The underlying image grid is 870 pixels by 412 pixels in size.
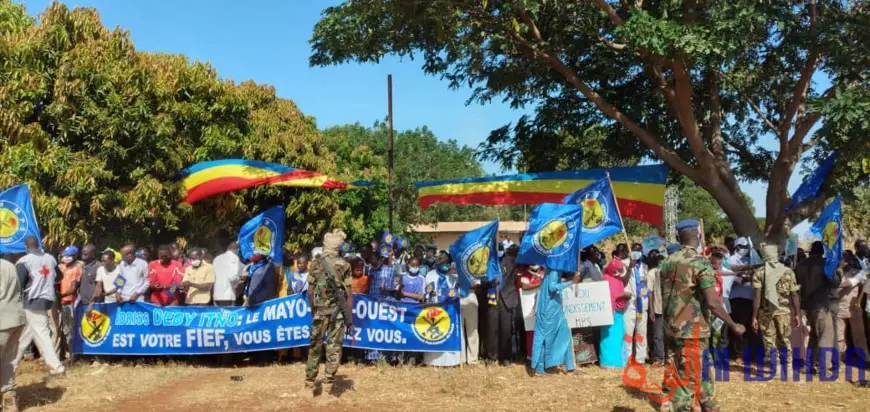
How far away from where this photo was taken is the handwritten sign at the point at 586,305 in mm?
10047

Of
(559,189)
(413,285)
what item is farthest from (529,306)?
(559,189)

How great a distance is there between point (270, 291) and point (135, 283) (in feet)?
6.64

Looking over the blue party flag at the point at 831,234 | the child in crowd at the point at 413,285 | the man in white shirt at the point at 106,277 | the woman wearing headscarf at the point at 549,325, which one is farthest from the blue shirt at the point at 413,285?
the blue party flag at the point at 831,234

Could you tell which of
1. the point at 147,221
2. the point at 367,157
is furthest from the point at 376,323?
the point at 367,157

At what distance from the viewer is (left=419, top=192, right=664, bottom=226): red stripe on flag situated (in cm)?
1329

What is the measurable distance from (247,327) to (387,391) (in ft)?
8.83

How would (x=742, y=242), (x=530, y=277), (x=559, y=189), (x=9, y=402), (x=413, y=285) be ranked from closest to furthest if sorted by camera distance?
(x=9, y=402) → (x=530, y=277) → (x=413, y=285) → (x=742, y=242) → (x=559, y=189)

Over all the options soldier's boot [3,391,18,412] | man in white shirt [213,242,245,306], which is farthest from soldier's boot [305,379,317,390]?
soldier's boot [3,391,18,412]

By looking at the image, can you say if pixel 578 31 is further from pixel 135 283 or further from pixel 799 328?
pixel 135 283

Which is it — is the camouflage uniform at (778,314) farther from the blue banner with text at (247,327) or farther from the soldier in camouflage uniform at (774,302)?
the blue banner with text at (247,327)

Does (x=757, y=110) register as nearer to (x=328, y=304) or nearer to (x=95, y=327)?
(x=328, y=304)

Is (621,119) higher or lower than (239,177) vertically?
higher

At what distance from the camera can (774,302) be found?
9445 mm

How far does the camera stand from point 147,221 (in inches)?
577
